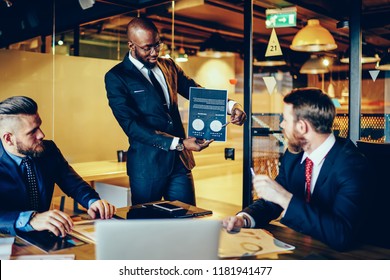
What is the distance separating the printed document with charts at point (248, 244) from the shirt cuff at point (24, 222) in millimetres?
717

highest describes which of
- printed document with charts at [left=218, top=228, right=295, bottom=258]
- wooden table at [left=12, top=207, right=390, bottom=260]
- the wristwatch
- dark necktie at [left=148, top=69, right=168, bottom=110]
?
dark necktie at [left=148, top=69, right=168, bottom=110]

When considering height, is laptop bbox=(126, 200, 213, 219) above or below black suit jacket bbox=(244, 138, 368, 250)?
below

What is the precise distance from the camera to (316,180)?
1783mm

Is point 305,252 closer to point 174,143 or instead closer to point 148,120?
point 174,143

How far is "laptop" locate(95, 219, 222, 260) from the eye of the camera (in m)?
1.11

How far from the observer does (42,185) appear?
210 cm

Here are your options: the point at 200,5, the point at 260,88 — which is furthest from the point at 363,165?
the point at 200,5

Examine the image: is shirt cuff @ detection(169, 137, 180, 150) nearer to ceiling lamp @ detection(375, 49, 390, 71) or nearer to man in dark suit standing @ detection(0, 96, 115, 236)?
man in dark suit standing @ detection(0, 96, 115, 236)

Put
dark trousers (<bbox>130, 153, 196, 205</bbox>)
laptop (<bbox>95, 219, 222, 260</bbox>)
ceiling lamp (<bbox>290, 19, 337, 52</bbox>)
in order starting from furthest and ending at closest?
1. ceiling lamp (<bbox>290, 19, 337, 52</bbox>)
2. dark trousers (<bbox>130, 153, 196, 205</bbox>)
3. laptop (<bbox>95, 219, 222, 260</bbox>)

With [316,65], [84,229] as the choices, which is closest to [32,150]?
[84,229]

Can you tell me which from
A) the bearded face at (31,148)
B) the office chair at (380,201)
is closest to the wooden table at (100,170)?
the bearded face at (31,148)

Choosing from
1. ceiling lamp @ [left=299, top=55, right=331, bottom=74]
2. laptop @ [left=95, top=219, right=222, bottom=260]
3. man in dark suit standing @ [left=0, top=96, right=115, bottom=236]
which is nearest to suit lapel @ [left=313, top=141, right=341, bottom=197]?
laptop @ [left=95, top=219, right=222, bottom=260]

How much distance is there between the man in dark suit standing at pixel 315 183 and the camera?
1562 mm

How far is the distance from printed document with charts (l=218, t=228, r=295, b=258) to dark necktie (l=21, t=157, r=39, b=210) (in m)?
0.94
